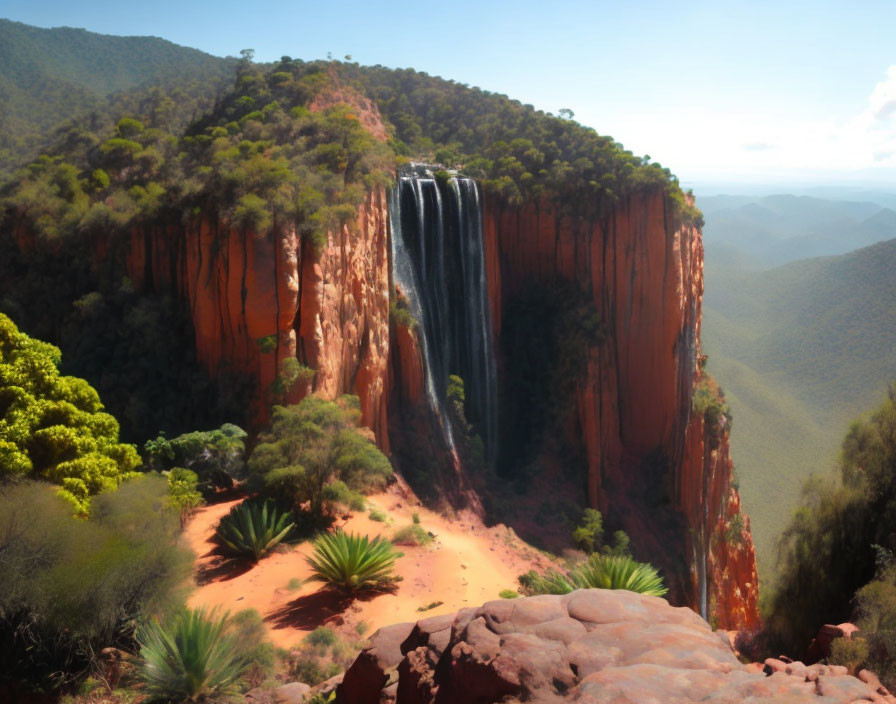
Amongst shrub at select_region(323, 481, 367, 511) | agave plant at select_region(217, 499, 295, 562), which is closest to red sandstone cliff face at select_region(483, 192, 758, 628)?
shrub at select_region(323, 481, 367, 511)

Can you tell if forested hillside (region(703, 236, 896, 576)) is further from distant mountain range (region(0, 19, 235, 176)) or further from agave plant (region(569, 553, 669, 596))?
distant mountain range (region(0, 19, 235, 176))

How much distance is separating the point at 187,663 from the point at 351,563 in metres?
3.45

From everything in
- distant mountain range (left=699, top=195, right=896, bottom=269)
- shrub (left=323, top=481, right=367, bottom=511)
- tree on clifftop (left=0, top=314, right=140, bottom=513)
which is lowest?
shrub (left=323, top=481, right=367, bottom=511)

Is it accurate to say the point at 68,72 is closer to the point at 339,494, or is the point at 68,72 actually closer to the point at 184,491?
the point at 184,491

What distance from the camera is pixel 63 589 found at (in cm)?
681

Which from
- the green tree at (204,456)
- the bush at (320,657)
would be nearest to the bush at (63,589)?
the bush at (320,657)

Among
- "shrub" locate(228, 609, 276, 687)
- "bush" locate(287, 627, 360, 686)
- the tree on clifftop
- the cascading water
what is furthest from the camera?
the cascading water

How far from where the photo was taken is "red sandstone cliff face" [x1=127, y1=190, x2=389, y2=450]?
15547 mm

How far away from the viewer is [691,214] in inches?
1065

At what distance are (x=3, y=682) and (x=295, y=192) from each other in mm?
13191

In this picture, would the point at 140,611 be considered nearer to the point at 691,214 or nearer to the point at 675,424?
the point at 675,424

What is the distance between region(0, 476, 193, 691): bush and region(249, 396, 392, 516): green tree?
157 inches

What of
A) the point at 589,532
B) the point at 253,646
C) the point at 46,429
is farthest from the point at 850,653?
the point at 589,532

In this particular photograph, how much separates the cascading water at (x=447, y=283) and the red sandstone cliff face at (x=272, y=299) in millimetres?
3700
